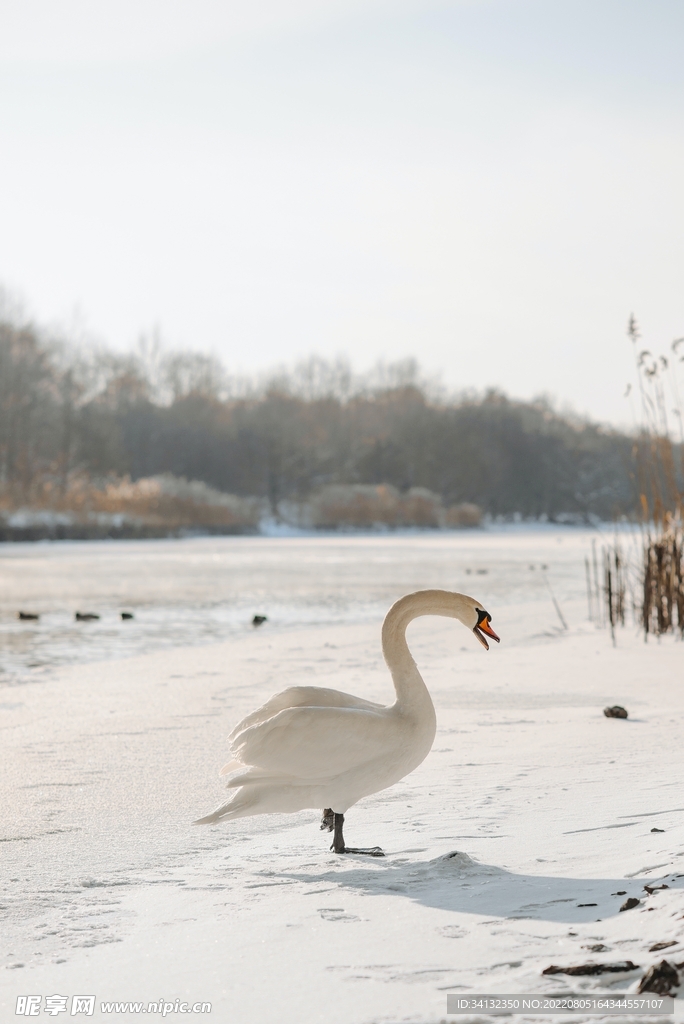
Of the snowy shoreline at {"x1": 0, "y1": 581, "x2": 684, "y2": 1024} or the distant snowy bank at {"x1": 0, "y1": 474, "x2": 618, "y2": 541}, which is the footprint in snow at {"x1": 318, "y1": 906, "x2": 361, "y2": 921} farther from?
the distant snowy bank at {"x1": 0, "y1": 474, "x2": 618, "y2": 541}

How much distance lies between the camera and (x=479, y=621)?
3.32 meters

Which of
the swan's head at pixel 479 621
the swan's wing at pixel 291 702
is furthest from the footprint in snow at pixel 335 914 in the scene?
the swan's head at pixel 479 621

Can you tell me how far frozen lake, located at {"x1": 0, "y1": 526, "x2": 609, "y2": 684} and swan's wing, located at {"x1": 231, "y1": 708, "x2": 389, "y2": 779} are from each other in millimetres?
4843

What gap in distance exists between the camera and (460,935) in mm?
2441

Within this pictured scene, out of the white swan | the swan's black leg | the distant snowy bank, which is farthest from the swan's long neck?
the distant snowy bank

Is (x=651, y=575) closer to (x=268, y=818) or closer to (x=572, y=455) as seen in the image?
(x=268, y=818)

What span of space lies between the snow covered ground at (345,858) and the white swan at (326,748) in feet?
0.70

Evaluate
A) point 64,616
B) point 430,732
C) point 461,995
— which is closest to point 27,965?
point 461,995

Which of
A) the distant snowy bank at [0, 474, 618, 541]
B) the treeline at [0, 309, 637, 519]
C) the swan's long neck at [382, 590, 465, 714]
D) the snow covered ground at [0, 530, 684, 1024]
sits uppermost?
the treeline at [0, 309, 637, 519]

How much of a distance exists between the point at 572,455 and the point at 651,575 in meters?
68.4

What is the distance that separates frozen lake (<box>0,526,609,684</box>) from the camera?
10.1 meters

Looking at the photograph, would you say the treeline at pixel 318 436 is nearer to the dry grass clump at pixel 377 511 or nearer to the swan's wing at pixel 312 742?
the dry grass clump at pixel 377 511

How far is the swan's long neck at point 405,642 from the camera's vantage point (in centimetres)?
341

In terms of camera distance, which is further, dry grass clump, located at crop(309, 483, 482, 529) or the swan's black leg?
dry grass clump, located at crop(309, 483, 482, 529)
